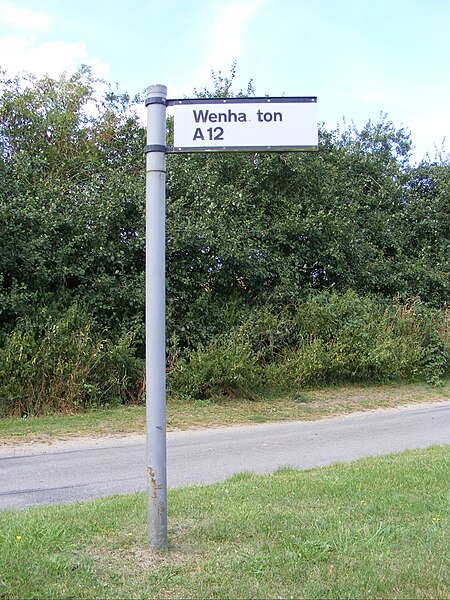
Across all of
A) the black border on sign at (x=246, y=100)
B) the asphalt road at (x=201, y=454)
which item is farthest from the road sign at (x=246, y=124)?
the asphalt road at (x=201, y=454)

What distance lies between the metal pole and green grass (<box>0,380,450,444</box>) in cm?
684

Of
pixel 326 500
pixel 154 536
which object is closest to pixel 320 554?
pixel 154 536

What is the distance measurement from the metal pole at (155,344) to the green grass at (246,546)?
0.33 meters

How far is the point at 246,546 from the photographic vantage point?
3.84 metres

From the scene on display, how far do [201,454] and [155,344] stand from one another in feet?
17.5

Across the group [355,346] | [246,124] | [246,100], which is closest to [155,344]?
[246,124]

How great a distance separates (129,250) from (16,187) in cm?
303

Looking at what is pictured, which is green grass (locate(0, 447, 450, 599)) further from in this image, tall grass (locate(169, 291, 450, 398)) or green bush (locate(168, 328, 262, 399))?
tall grass (locate(169, 291, 450, 398))

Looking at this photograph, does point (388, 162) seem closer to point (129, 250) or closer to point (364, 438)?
point (129, 250)

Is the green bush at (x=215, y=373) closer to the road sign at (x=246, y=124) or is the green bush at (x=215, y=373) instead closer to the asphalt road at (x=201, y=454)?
the asphalt road at (x=201, y=454)

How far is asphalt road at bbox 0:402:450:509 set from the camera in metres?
6.82

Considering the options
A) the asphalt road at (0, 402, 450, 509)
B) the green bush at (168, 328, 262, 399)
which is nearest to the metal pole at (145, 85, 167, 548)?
the asphalt road at (0, 402, 450, 509)

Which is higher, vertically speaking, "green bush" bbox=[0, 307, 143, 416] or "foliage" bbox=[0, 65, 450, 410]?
"foliage" bbox=[0, 65, 450, 410]

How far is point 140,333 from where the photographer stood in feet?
48.1
